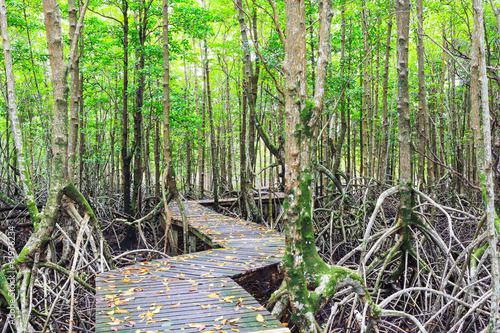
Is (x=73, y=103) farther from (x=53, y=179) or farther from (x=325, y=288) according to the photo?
(x=325, y=288)

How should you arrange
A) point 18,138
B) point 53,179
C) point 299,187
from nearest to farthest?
point 299,187, point 53,179, point 18,138

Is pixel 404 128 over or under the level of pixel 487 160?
over

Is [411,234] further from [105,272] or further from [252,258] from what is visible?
[105,272]

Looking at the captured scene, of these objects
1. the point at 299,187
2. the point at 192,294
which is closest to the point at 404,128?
the point at 299,187

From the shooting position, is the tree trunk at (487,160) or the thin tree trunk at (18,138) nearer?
the tree trunk at (487,160)

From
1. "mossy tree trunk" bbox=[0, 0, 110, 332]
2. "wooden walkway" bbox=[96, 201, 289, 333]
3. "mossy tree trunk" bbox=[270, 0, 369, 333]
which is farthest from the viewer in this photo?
"mossy tree trunk" bbox=[0, 0, 110, 332]

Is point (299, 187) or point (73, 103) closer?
point (299, 187)

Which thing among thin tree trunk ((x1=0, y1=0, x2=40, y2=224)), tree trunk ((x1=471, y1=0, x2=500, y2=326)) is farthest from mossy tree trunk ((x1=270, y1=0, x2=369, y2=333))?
thin tree trunk ((x1=0, y1=0, x2=40, y2=224))

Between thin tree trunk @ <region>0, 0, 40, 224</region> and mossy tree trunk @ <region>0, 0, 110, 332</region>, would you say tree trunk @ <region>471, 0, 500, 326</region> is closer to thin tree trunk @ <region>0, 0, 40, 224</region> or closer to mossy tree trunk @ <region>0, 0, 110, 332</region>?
mossy tree trunk @ <region>0, 0, 110, 332</region>

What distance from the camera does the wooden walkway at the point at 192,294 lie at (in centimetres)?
291

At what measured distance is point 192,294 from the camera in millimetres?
3576

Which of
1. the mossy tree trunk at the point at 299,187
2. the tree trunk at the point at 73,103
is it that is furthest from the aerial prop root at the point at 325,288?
the tree trunk at the point at 73,103

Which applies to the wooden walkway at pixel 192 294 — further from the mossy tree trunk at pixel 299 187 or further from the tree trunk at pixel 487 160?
the tree trunk at pixel 487 160

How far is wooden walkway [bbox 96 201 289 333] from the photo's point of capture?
291 centimetres
